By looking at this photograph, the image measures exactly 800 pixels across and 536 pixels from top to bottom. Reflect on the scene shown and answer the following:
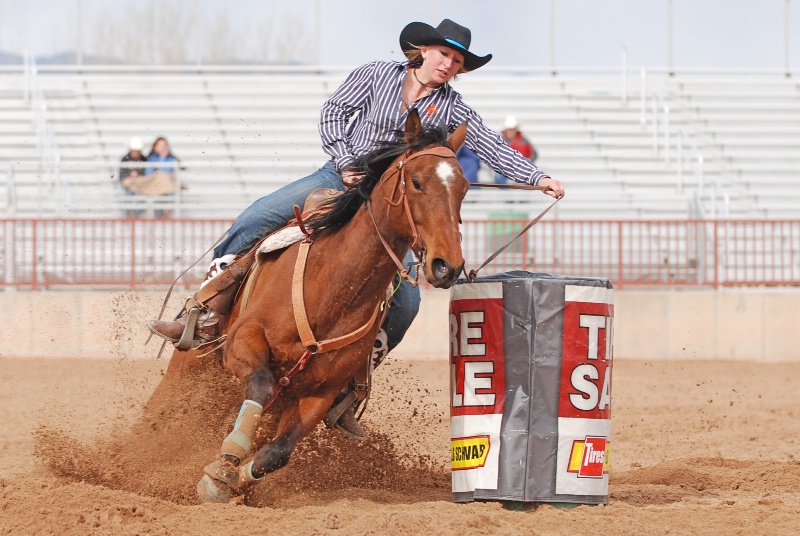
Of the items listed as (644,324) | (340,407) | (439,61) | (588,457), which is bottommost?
(588,457)

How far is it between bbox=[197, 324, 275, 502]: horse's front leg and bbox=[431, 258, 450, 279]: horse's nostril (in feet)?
3.54

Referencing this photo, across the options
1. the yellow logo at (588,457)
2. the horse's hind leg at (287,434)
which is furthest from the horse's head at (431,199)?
the yellow logo at (588,457)

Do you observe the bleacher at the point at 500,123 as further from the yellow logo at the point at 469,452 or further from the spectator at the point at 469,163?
the yellow logo at the point at 469,452

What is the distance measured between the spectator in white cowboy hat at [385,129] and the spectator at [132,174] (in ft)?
28.2

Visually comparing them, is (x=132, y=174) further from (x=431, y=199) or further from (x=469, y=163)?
(x=431, y=199)

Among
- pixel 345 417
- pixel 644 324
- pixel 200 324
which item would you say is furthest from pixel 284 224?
pixel 644 324

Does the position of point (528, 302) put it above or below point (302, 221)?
below

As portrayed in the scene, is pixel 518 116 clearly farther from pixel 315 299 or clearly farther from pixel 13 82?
pixel 315 299

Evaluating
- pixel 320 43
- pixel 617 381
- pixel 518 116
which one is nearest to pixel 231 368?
pixel 617 381

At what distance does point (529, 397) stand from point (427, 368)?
728cm

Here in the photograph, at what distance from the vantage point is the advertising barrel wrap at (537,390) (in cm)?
530

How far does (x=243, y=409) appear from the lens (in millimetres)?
5148

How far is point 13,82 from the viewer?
21.2 metres

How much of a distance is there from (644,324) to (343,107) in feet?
27.6
